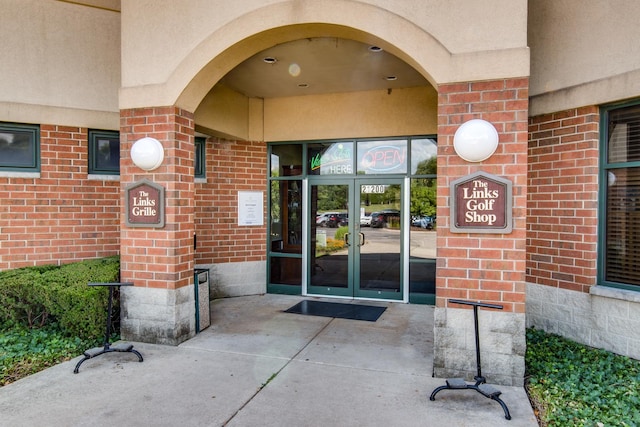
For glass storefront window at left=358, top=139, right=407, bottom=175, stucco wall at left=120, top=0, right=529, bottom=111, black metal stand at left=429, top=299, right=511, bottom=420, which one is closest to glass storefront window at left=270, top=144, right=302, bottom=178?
glass storefront window at left=358, top=139, right=407, bottom=175

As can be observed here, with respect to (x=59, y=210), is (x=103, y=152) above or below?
above

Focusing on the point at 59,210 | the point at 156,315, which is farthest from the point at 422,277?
the point at 59,210

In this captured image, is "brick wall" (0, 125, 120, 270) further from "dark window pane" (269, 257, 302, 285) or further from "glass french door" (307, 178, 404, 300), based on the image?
"glass french door" (307, 178, 404, 300)

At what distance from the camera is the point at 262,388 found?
3836 millimetres

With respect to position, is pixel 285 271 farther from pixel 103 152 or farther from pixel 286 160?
pixel 103 152

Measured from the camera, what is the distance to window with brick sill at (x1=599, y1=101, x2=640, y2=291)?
4484 millimetres

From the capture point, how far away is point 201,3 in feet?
15.9

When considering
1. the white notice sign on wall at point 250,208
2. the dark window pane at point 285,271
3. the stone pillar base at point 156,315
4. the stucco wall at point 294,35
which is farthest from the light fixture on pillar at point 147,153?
the dark window pane at point 285,271

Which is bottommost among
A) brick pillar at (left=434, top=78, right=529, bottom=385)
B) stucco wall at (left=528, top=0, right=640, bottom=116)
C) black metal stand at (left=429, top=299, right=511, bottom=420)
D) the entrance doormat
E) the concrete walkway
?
the concrete walkway

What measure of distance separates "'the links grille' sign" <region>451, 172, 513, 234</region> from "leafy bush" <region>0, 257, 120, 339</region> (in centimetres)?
415

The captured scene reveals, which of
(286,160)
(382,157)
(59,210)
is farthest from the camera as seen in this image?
(286,160)

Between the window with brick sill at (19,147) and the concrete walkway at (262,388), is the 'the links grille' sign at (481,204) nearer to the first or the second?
the concrete walkway at (262,388)

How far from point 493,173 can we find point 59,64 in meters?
6.30

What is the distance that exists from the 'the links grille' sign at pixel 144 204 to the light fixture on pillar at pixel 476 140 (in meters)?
3.42
